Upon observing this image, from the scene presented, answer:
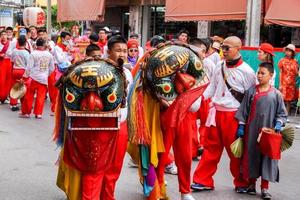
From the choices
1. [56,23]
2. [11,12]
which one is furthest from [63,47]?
[11,12]

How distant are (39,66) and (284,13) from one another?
582cm

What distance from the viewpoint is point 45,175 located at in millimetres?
6469

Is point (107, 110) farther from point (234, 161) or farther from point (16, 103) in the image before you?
point (16, 103)

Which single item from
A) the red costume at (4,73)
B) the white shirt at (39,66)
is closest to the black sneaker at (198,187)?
the white shirt at (39,66)

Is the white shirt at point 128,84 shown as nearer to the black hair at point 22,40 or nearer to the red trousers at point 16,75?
the red trousers at point 16,75

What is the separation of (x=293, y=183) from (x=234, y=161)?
103 cm

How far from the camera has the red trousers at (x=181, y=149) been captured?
514 cm

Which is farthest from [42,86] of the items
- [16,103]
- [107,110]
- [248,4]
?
[107,110]

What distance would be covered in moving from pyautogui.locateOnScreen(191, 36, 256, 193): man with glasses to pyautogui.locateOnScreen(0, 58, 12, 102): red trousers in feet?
26.4

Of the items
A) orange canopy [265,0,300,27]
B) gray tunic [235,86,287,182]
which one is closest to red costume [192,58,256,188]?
gray tunic [235,86,287,182]

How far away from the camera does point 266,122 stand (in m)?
5.72

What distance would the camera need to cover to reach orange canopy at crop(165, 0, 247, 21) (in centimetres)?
1431

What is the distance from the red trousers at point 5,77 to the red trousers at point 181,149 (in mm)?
8508

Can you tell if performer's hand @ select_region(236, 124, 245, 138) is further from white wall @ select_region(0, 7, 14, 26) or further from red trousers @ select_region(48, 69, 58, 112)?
white wall @ select_region(0, 7, 14, 26)
